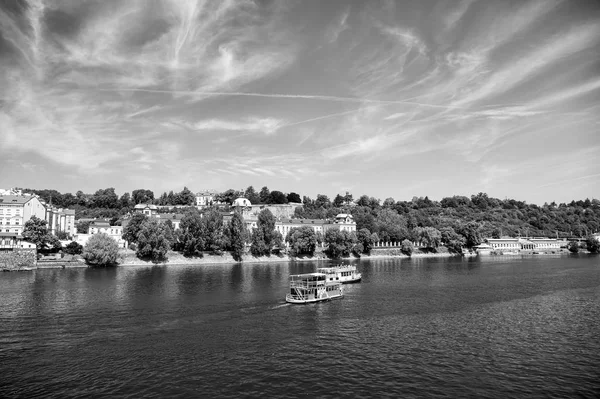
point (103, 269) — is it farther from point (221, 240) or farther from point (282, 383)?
point (282, 383)

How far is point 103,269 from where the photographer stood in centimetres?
9794

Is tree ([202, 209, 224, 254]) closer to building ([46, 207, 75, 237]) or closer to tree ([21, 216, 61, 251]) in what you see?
tree ([21, 216, 61, 251])

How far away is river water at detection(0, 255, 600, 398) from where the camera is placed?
28891 millimetres

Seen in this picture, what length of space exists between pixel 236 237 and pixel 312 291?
221 ft

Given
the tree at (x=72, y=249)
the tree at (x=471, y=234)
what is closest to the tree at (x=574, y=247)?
the tree at (x=471, y=234)

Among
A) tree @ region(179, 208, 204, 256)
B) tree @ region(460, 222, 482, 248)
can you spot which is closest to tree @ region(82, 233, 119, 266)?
tree @ region(179, 208, 204, 256)

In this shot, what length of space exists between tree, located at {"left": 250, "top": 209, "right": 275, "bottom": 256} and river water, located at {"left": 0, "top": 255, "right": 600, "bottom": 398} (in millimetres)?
59155

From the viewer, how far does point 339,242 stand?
140 meters

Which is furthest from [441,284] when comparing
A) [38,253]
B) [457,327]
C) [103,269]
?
[38,253]

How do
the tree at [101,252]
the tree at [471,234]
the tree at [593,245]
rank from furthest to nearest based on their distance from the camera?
1. the tree at [593,245]
2. the tree at [471,234]
3. the tree at [101,252]

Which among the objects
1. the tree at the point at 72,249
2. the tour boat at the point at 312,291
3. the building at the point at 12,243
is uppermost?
the building at the point at 12,243

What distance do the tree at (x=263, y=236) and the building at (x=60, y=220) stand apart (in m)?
65.6

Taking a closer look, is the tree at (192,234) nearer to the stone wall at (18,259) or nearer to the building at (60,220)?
the stone wall at (18,259)

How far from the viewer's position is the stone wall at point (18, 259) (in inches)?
3686
